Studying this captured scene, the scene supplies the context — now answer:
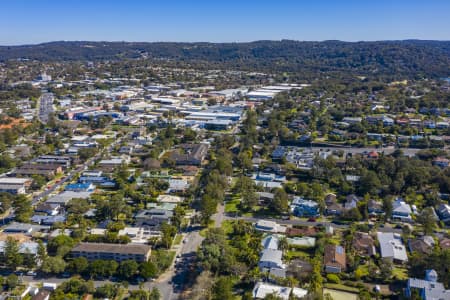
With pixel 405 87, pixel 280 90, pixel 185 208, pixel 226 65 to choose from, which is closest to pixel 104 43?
pixel 226 65

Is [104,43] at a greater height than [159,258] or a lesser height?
greater

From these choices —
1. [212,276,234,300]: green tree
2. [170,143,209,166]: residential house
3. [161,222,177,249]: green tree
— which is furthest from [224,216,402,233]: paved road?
[170,143,209,166]: residential house

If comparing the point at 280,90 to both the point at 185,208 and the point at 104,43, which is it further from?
the point at 104,43

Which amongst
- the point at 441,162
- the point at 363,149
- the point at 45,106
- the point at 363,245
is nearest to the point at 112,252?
the point at 363,245

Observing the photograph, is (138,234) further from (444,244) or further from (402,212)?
(444,244)

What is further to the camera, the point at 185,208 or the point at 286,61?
the point at 286,61

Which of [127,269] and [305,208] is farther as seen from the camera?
[305,208]
